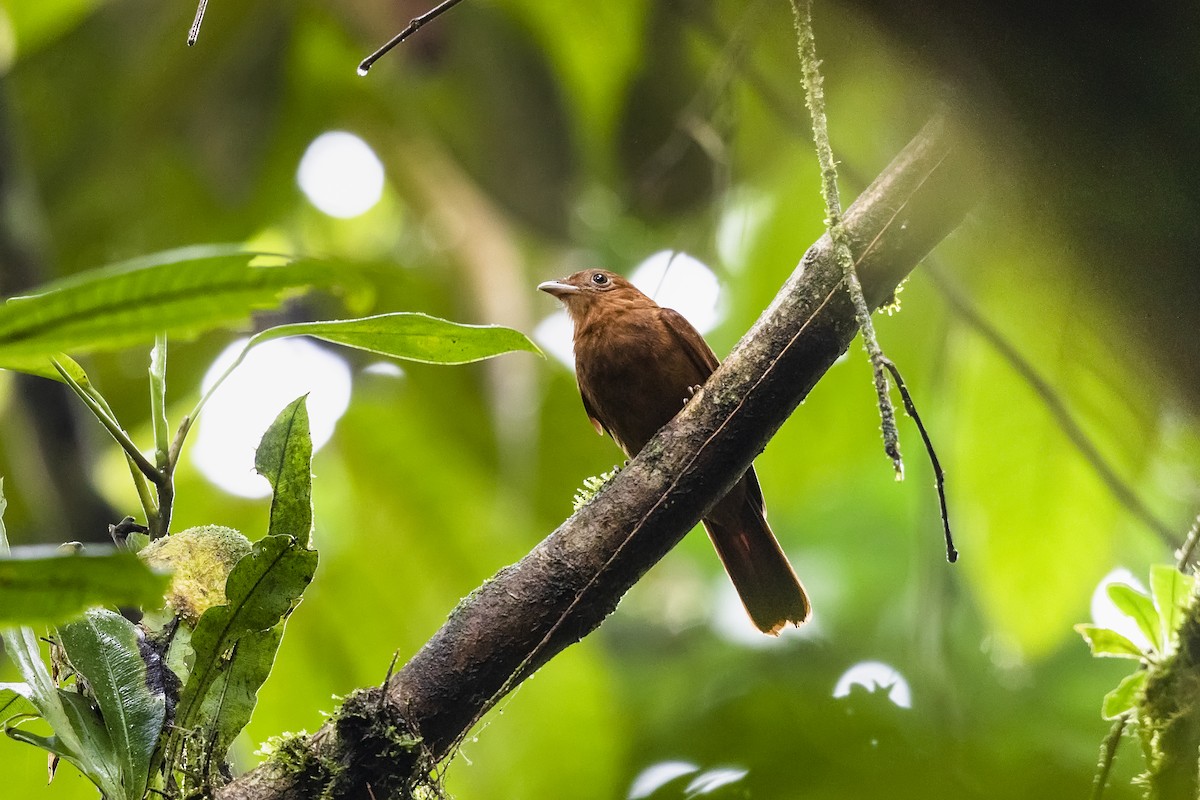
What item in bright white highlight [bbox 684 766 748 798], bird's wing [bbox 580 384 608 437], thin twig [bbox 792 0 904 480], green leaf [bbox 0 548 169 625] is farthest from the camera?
bird's wing [bbox 580 384 608 437]

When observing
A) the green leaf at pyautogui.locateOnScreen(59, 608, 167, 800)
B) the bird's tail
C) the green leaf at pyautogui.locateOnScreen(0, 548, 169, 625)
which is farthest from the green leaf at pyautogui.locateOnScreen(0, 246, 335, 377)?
the bird's tail

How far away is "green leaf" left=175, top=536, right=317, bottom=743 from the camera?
5.22ft

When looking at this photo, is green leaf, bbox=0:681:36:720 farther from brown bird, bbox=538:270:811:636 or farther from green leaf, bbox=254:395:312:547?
brown bird, bbox=538:270:811:636

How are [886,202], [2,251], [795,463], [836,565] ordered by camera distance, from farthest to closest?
1. [836,565]
2. [795,463]
3. [2,251]
4. [886,202]

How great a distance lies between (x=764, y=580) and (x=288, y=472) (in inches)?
75.7

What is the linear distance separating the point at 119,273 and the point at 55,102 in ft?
9.72

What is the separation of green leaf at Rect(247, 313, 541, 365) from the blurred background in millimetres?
658

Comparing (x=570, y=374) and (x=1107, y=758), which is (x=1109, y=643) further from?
(x=570, y=374)

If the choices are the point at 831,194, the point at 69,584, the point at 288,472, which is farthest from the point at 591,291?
the point at 69,584

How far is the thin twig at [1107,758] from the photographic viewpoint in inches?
67.3

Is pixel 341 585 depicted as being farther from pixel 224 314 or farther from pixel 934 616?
pixel 224 314

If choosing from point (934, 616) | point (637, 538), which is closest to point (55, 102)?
point (637, 538)

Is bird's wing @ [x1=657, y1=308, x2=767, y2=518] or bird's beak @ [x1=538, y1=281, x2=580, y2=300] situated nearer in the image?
bird's wing @ [x1=657, y1=308, x2=767, y2=518]

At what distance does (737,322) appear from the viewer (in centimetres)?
362
